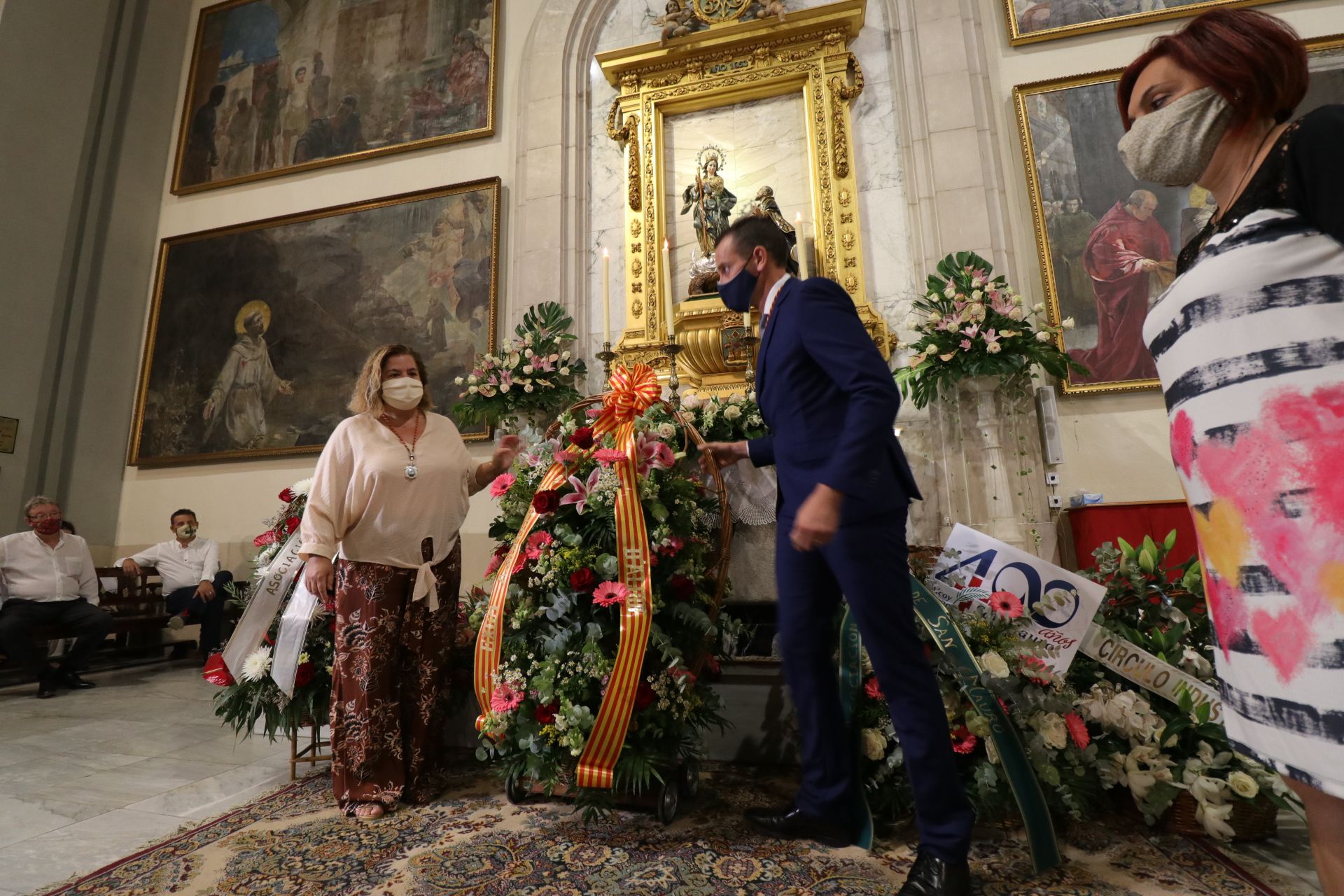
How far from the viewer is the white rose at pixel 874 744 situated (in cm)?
210

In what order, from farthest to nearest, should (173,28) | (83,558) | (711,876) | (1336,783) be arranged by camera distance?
(173,28) → (83,558) → (711,876) → (1336,783)

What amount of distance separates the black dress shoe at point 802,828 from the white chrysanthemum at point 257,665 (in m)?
1.97

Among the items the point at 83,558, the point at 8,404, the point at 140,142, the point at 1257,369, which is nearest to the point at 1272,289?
the point at 1257,369

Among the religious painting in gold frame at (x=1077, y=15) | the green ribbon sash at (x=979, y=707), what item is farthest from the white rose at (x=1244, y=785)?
the religious painting in gold frame at (x=1077, y=15)

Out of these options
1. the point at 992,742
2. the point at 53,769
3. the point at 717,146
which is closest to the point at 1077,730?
the point at 992,742

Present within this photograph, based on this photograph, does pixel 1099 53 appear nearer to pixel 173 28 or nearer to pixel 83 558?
pixel 83 558

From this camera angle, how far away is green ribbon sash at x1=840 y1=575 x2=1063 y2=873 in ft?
5.91

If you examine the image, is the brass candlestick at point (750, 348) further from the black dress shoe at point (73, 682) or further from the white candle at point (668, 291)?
the black dress shoe at point (73, 682)

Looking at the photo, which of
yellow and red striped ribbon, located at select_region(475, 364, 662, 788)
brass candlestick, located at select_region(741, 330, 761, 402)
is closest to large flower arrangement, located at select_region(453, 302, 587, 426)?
brass candlestick, located at select_region(741, 330, 761, 402)

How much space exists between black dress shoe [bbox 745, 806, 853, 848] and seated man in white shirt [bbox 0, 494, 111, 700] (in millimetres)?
5277

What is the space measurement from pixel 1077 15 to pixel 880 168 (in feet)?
6.54

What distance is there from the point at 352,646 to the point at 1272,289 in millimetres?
2637

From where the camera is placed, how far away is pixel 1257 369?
0.96 meters

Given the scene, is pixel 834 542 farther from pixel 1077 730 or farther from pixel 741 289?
pixel 1077 730
